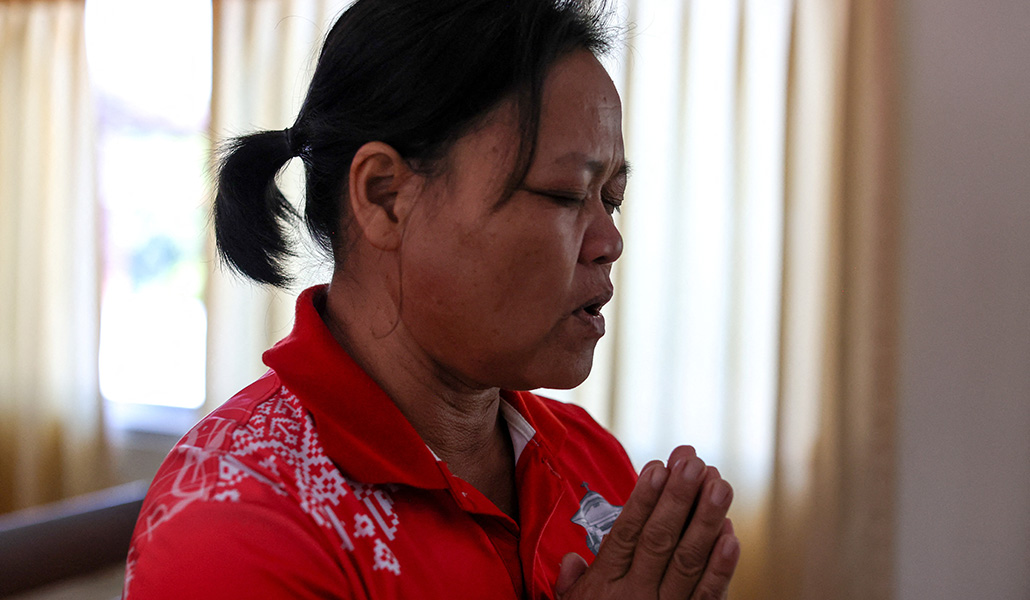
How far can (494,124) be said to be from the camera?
33.2 inches

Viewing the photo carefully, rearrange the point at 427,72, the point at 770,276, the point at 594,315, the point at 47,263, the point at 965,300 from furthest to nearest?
1. the point at 47,263
2. the point at 770,276
3. the point at 965,300
4. the point at 594,315
5. the point at 427,72

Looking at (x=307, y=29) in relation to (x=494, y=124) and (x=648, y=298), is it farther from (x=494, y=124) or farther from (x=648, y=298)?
(x=494, y=124)

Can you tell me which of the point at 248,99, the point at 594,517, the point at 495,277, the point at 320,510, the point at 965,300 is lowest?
the point at 594,517

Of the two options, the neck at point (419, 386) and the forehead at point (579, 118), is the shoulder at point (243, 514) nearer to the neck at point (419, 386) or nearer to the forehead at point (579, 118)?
the neck at point (419, 386)

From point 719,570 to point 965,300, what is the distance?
2.10 meters

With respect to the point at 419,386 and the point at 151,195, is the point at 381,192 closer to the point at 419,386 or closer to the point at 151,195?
the point at 419,386

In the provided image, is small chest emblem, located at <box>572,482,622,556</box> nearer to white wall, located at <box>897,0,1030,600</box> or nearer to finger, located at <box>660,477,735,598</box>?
finger, located at <box>660,477,735,598</box>

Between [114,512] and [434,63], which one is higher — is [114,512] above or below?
below

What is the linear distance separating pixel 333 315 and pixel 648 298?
1.91 m

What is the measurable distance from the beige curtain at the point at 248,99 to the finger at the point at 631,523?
243cm

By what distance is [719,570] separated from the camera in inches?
33.2

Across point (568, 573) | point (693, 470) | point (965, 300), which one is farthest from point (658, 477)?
point (965, 300)

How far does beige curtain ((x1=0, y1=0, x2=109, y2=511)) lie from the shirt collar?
2883 millimetres

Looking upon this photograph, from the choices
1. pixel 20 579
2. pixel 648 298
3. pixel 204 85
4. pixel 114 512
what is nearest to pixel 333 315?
pixel 20 579
